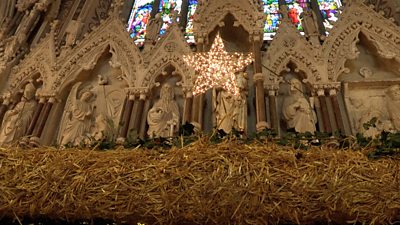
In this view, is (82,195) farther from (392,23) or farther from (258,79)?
(392,23)

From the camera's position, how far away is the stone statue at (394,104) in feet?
17.8

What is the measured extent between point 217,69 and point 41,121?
2.89 m

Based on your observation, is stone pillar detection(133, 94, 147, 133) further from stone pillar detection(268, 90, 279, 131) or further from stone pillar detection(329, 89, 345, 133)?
stone pillar detection(329, 89, 345, 133)

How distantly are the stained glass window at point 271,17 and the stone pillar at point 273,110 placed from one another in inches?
97.0

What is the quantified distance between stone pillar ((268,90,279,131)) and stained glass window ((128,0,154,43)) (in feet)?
12.4

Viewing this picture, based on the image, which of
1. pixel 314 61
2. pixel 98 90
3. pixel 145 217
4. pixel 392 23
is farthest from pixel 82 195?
pixel 392 23

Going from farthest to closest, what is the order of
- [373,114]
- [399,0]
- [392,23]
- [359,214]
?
1. [399,0]
2. [392,23]
3. [373,114]
4. [359,214]

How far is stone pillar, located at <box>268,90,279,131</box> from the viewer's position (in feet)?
17.9

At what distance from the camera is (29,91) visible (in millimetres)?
6484

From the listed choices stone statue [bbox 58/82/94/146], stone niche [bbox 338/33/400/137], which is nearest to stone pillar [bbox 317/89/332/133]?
stone niche [bbox 338/33/400/137]

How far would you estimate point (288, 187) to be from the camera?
277 centimetres

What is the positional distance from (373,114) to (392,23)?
1643 millimetres

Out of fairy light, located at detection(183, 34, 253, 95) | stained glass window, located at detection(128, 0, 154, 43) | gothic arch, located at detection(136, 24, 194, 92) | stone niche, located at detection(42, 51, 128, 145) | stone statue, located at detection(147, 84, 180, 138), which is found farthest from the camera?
stained glass window, located at detection(128, 0, 154, 43)

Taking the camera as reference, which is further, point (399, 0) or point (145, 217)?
point (399, 0)
